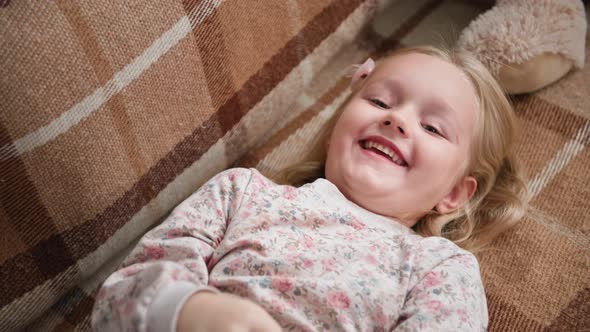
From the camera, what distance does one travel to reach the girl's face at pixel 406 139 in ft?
3.27

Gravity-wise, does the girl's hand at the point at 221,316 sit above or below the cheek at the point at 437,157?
above

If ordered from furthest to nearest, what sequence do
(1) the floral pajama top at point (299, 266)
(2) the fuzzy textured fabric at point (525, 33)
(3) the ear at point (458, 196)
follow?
(2) the fuzzy textured fabric at point (525, 33) < (3) the ear at point (458, 196) < (1) the floral pajama top at point (299, 266)

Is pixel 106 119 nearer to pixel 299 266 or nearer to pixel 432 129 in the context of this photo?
pixel 299 266

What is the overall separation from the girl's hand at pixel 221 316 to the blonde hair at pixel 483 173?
0.46 m

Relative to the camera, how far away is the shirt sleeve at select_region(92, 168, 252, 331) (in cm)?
73

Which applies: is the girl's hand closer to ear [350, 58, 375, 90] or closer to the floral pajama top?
the floral pajama top

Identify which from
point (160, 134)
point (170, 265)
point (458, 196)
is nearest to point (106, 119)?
point (160, 134)

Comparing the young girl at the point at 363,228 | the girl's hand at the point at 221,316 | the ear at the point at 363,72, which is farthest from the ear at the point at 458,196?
the girl's hand at the point at 221,316

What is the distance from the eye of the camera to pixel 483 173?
1152 millimetres

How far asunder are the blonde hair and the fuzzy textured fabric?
70 mm

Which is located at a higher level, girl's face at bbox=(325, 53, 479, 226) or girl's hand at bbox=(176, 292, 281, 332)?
girl's hand at bbox=(176, 292, 281, 332)

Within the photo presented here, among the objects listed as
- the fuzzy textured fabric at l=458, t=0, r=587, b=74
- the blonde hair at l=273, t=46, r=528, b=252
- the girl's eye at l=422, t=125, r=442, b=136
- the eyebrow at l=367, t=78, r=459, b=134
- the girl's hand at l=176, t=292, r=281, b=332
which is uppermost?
the girl's hand at l=176, t=292, r=281, b=332

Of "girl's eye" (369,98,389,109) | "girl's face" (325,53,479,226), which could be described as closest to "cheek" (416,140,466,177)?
"girl's face" (325,53,479,226)

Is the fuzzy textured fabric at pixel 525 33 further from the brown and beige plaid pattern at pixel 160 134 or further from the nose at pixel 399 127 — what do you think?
the nose at pixel 399 127
